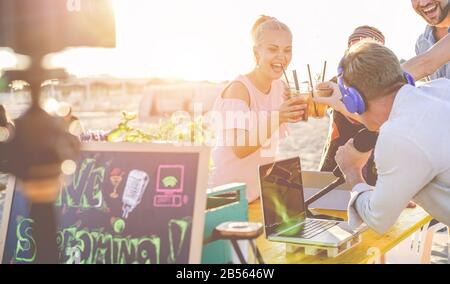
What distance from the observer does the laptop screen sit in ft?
7.18

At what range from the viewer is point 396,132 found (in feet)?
6.53

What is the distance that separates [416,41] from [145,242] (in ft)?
9.26

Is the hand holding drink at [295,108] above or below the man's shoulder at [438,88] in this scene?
below

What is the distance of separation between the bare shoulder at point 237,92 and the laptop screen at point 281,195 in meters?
0.50

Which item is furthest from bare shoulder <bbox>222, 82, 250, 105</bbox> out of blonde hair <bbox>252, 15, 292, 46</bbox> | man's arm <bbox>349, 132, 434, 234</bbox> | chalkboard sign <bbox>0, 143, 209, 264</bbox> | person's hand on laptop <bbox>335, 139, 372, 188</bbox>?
chalkboard sign <bbox>0, 143, 209, 264</bbox>

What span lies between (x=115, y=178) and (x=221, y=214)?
12.4 inches

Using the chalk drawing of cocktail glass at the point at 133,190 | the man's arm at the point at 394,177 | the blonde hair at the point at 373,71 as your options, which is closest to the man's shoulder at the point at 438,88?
the blonde hair at the point at 373,71

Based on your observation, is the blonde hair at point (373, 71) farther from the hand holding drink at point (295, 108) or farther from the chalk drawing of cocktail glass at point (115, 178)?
the chalk drawing of cocktail glass at point (115, 178)

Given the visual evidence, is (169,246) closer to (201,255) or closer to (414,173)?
(201,255)

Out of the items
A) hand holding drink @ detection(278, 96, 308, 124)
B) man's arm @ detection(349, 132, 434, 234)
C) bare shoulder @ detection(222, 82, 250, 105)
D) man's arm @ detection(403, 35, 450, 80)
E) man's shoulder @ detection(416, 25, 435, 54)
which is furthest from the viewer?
man's shoulder @ detection(416, 25, 435, 54)

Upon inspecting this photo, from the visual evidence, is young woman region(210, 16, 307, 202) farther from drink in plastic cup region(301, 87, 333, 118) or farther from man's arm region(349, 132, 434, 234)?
man's arm region(349, 132, 434, 234)

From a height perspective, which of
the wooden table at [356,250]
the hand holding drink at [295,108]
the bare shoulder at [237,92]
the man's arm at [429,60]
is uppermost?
the man's arm at [429,60]

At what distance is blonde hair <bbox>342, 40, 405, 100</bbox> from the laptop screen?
16.5 inches

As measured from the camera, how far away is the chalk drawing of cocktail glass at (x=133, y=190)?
176 centimetres
